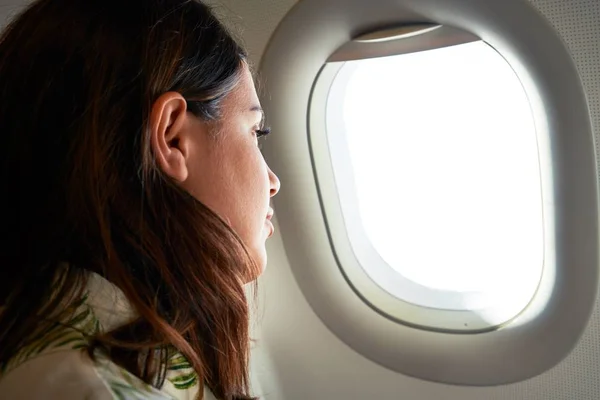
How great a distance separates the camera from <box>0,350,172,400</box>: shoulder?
0.75 metres

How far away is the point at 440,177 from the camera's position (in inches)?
66.2

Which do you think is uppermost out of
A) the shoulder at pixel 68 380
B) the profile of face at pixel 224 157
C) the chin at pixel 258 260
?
the profile of face at pixel 224 157

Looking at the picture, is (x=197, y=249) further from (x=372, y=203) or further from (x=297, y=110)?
(x=372, y=203)

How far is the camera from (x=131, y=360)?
0.84m

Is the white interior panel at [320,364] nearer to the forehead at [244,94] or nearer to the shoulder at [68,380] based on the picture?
the forehead at [244,94]

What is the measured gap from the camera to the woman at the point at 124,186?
2.92ft

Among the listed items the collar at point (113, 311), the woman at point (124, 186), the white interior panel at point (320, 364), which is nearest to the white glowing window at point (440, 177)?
the white interior panel at point (320, 364)

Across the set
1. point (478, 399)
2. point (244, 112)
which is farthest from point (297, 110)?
point (478, 399)

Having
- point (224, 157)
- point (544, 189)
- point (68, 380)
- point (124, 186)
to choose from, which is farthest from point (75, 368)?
point (544, 189)

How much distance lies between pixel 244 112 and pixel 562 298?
27.7 inches

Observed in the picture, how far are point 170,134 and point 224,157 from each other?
0.10 m

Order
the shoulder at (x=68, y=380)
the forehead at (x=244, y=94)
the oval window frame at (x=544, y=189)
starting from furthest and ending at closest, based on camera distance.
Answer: the oval window frame at (x=544, y=189)
the forehead at (x=244, y=94)
the shoulder at (x=68, y=380)

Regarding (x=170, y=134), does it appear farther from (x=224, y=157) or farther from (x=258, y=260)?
(x=258, y=260)

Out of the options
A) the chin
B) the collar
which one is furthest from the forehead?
the collar
